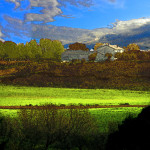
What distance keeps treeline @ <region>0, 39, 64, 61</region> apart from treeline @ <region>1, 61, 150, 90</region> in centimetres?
2865

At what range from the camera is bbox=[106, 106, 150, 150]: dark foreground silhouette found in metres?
8.91

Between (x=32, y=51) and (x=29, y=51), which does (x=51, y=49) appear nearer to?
(x=32, y=51)

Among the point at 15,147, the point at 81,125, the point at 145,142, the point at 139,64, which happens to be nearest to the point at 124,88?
the point at 139,64

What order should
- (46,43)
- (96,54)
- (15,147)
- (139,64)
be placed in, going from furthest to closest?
(46,43)
(96,54)
(139,64)
(15,147)

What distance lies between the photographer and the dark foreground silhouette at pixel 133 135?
8.91 meters

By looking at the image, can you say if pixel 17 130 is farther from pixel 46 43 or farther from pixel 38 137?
pixel 46 43

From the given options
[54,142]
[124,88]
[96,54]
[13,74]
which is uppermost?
[96,54]

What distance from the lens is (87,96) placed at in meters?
45.6

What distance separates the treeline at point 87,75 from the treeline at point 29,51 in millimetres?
28655

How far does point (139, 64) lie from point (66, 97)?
39.2 meters

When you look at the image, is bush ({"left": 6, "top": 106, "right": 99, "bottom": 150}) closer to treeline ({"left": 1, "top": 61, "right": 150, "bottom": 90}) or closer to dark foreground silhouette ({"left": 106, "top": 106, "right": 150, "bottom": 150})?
dark foreground silhouette ({"left": 106, "top": 106, "right": 150, "bottom": 150})

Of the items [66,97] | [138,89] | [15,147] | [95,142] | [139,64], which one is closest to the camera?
[15,147]

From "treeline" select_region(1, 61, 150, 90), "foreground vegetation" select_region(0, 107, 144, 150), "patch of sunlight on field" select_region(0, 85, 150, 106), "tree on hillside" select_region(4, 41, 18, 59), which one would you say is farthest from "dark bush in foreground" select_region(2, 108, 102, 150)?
"tree on hillside" select_region(4, 41, 18, 59)

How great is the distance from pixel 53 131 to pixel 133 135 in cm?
738
